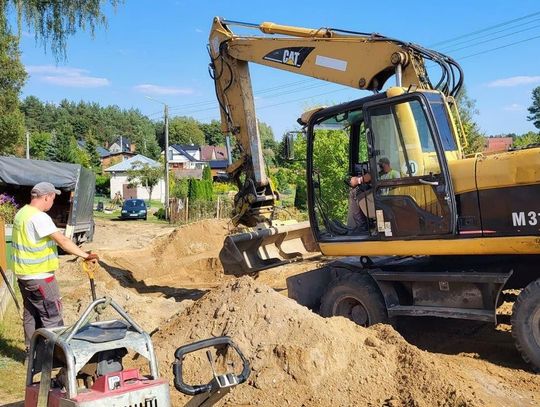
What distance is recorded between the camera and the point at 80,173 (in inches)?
782

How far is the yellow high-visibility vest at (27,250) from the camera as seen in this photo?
5867mm

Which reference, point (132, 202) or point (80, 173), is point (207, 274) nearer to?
point (80, 173)

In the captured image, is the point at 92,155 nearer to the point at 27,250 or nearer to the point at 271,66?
the point at 271,66

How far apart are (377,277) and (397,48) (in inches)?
111

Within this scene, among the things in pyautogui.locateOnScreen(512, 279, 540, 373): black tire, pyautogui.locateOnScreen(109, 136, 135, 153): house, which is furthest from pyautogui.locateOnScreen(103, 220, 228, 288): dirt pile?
pyautogui.locateOnScreen(109, 136, 135, 153): house

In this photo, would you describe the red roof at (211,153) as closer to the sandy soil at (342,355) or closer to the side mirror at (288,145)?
the side mirror at (288,145)

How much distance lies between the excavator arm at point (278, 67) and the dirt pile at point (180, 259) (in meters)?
3.37

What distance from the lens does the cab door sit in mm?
6625

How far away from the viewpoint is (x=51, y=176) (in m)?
19.0

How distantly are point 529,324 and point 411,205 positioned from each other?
1.72 meters

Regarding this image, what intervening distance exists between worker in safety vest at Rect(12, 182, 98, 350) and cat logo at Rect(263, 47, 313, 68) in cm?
449

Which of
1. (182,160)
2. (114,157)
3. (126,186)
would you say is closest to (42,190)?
(126,186)

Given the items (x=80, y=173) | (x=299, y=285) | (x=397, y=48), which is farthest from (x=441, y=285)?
(x=80, y=173)

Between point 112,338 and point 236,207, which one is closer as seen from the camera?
point 112,338
